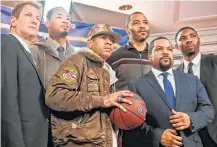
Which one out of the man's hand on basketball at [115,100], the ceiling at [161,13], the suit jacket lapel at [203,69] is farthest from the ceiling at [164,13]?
the man's hand on basketball at [115,100]

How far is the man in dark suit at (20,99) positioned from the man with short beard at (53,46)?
0.58 ft

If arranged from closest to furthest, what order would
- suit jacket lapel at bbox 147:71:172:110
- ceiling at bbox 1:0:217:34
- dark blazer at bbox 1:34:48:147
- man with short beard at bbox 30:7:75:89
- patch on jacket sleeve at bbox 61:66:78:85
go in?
1. dark blazer at bbox 1:34:48:147
2. patch on jacket sleeve at bbox 61:66:78:85
3. suit jacket lapel at bbox 147:71:172:110
4. man with short beard at bbox 30:7:75:89
5. ceiling at bbox 1:0:217:34

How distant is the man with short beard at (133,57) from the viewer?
7.54 ft

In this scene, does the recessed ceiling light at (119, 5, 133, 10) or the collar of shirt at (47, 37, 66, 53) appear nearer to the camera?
the collar of shirt at (47, 37, 66, 53)

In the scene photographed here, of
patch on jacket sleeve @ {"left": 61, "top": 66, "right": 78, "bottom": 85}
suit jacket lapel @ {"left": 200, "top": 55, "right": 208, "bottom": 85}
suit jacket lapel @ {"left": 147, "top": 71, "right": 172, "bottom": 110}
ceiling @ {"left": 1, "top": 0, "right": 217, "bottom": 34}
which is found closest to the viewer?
patch on jacket sleeve @ {"left": 61, "top": 66, "right": 78, "bottom": 85}

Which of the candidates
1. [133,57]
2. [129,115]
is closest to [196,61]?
[133,57]

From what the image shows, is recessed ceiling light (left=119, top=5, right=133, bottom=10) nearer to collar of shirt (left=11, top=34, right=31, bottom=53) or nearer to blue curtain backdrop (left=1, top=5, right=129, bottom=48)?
blue curtain backdrop (left=1, top=5, right=129, bottom=48)

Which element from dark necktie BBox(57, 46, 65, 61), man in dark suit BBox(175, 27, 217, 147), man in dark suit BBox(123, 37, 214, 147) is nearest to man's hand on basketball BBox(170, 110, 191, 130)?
man in dark suit BBox(123, 37, 214, 147)

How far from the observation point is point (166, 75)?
6.73ft

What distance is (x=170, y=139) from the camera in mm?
1838

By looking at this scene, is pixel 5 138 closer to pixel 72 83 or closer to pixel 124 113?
pixel 72 83

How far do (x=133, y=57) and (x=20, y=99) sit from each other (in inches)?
37.1

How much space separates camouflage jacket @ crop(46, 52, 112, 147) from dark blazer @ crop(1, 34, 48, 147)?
0.31ft

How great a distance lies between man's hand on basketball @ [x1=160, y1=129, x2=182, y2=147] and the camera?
1.82 metres
